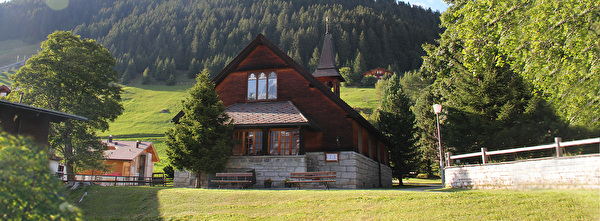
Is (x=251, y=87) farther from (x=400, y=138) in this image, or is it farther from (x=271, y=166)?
(x=400, y=138)

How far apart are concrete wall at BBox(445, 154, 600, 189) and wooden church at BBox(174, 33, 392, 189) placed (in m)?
6.05

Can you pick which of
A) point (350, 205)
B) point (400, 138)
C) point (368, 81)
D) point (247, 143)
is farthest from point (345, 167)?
point (368, 81)

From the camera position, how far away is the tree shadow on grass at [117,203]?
1363cm

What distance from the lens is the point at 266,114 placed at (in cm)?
2097

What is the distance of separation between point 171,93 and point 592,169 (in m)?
100

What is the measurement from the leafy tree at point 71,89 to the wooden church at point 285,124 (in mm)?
10610

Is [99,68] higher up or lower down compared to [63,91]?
higher up

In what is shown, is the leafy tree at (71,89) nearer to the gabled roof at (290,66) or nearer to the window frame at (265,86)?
the gabled roof at (290,66)

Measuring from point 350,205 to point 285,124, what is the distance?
315 inches

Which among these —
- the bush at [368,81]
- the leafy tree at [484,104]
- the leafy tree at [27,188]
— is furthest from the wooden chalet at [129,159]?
the bush at [368,81]

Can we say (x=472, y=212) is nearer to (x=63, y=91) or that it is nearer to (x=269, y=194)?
(x=269, y=194)

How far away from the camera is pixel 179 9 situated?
191 meters

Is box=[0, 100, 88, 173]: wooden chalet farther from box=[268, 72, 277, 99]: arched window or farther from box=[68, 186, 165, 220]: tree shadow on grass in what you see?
box=[268, 72, 277, 99]: arched window

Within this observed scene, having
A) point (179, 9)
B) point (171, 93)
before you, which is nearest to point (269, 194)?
point (171, 93)
